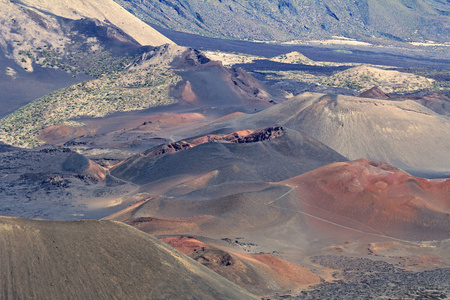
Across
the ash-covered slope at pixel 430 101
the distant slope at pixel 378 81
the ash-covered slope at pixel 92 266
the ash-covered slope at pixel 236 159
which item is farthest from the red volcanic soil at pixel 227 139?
the distant slope at pixel 378 81

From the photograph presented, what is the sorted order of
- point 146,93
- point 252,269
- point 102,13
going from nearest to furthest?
point 252,269, point 146,93, point 102,13

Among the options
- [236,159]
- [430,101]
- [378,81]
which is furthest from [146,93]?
[378,81]

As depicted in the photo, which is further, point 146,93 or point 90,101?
point 146,93

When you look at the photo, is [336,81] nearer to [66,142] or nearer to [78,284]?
[66,142]

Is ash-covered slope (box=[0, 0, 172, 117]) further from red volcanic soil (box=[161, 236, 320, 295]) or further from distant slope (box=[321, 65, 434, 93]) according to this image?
red volcanic soil (box=[161, 236, 320, 295])

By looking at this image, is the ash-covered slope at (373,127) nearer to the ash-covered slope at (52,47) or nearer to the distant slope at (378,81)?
the ash-covered slope at (52,47)

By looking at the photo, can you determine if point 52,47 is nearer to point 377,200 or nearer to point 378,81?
point 378,81
